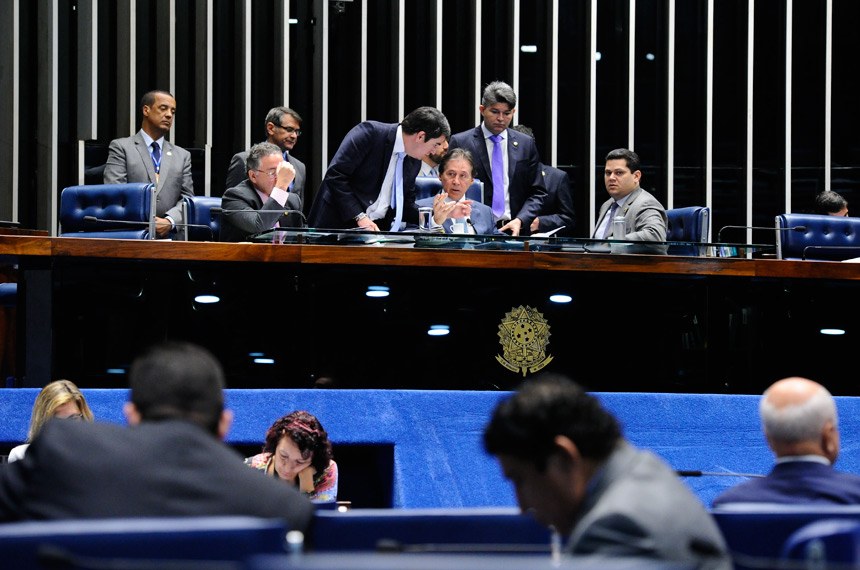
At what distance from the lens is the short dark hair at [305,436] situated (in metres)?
3.91

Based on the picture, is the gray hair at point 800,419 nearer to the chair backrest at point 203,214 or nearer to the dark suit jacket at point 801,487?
the dark suit jacket at point 801,487

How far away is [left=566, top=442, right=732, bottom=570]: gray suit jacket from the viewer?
5.06ft

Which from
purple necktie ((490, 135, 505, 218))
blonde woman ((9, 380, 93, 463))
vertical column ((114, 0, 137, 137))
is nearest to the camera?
blonde woman ((9, 380, 93, 463))

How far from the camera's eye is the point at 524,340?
Answer: 196 inches

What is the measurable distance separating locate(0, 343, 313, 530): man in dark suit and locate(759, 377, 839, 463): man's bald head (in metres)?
0.94

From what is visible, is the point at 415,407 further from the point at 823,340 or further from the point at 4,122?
the point at 4,122

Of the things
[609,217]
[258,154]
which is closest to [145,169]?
[258,154]

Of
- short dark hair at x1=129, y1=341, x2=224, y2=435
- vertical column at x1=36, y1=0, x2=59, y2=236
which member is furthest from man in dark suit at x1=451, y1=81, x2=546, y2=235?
short dark hair at x1=129, y1=341, x2=224, y2=435

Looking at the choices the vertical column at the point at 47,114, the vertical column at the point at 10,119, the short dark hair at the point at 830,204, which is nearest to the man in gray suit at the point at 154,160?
the vertical column at the point at 47,114

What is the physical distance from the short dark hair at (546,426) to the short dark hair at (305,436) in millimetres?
2268

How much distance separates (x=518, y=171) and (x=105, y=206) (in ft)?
6.75

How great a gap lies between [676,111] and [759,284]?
488 centimetres

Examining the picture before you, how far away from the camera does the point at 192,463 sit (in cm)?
173

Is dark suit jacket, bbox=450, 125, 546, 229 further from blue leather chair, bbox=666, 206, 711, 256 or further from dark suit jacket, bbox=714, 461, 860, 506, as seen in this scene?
dark suit jacket, bbox=714, 461, 860, 506
